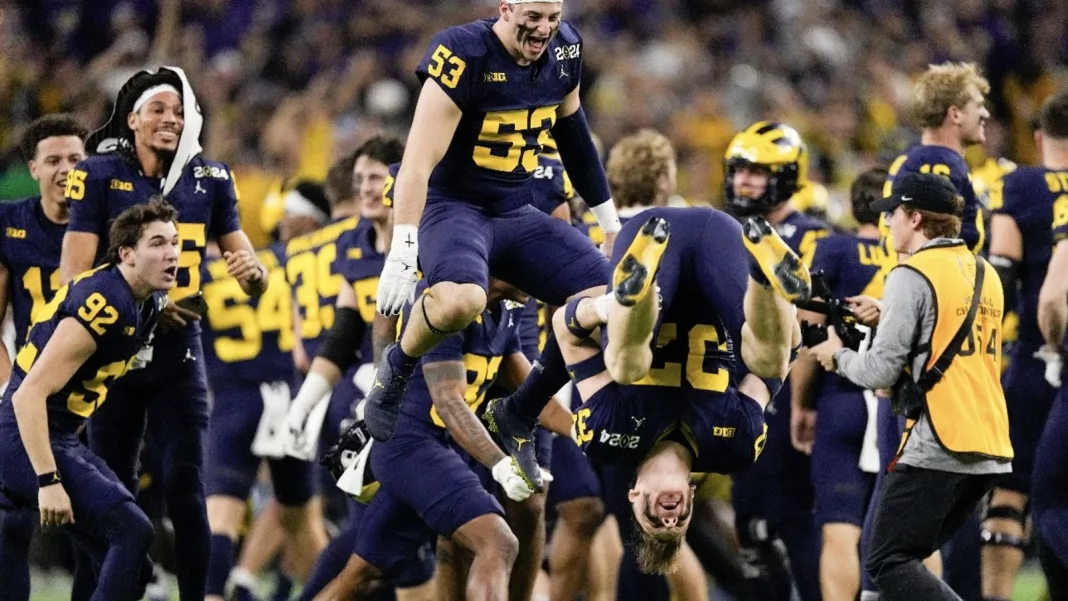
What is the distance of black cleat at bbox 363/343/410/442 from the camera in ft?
22.4

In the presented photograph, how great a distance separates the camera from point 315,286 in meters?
9.22

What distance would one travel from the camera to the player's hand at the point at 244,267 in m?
7.68

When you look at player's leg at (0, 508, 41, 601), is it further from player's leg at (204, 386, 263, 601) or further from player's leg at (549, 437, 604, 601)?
player's leg at (549, 437, 604, 601)

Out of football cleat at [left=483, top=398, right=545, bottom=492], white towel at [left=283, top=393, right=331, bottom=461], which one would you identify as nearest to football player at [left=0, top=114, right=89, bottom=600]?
white towel at [left=283, top=393, right=331, bottom=461]

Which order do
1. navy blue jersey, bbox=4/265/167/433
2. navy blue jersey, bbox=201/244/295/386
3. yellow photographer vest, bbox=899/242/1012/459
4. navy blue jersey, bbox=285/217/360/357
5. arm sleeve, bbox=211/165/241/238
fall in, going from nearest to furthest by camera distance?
yellow photographer vest, bbox=899/242/1012/459 < navy blue jersey, bbox=4/265/167/433 < arm sleeve, bbox=211/165/241/238 < navy blue jersey, bbox=285/217/360/357 < navy blue jersey, bbox=201/244/295/386

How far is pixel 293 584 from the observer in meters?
11.0

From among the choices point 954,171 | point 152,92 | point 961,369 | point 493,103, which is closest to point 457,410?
point 493,103

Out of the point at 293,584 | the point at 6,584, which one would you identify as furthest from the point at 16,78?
the point at 6,584

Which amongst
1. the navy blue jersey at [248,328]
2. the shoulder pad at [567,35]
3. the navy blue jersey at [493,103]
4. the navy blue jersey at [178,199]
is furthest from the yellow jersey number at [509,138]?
the navy blue jersey at [248,328]

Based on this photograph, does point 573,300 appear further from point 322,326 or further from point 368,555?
point 322,326

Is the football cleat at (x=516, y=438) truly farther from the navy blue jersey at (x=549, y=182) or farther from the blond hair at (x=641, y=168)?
the blond hair at (x=641, y=168)

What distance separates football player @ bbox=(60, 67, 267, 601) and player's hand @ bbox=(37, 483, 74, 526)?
0.83 m

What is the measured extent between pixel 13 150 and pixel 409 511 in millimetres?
7216

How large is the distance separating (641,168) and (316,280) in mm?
1942
